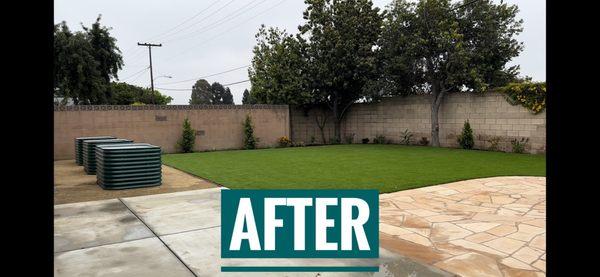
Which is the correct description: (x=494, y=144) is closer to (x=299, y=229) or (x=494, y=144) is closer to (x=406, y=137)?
(x=406, y=137)

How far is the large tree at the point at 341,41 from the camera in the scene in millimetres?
19569

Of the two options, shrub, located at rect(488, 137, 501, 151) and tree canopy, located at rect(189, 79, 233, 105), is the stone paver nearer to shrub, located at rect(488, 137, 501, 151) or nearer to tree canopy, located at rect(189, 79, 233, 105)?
shrub, located at rect(488, 137, 501, 151)

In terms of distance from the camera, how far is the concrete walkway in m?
4.06

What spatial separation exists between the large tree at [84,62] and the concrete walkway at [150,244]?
754 inches

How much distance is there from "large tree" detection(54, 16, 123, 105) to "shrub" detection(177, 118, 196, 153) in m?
9.24

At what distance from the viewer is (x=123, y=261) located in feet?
14.1

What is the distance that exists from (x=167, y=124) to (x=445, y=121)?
12.0m

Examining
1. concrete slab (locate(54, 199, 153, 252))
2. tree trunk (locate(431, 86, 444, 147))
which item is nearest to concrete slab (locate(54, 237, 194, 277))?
concrete slab (locate(54, 199, 153, 252))

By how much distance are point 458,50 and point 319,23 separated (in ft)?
22.5

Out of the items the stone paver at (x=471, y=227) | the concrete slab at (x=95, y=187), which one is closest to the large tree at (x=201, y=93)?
the concrete slab at (x=95, y=187)

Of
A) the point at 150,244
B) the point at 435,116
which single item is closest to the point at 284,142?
the point at 435,116

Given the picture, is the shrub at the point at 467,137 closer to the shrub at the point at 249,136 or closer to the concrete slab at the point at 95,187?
the shrub at the point at 249,136
